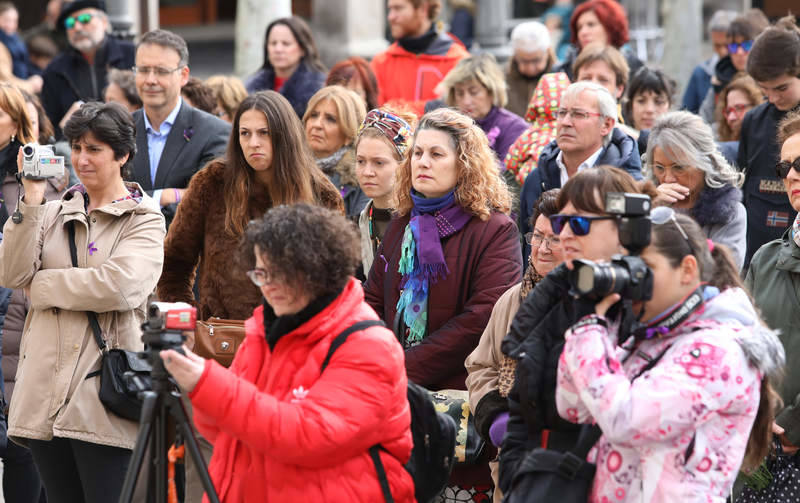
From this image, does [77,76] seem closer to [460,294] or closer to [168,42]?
[168,42]

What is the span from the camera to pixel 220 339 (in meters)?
4.64

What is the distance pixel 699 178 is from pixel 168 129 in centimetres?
296

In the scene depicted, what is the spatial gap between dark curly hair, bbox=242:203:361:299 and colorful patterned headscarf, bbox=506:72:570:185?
3265 millimetres

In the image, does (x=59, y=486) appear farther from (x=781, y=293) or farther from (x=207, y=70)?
(x=207, y=70)

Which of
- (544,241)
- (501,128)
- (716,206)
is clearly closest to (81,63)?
(501,128)

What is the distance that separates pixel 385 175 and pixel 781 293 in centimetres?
190

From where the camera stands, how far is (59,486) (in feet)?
14.7

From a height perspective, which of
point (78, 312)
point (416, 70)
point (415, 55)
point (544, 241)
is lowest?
point (78, 312)

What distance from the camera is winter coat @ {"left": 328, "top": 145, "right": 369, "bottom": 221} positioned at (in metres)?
5.97

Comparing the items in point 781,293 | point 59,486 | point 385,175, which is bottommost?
point 59,486

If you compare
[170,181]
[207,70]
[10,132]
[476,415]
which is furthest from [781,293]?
[207,70]

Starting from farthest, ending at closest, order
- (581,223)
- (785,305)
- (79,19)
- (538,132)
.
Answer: (79,19)
(538,132)
(785,305)
(581,223)

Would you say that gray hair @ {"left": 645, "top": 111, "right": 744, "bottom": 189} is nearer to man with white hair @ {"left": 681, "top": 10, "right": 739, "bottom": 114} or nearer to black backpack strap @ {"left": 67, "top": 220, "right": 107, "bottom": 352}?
black backpack strap @ {"left": 67, "top": 220, "right": 107, "bottom": 352}

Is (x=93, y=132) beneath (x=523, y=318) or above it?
above
